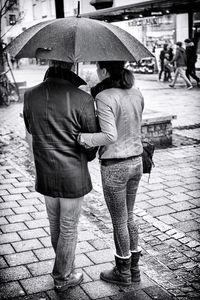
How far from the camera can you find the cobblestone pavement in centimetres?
336

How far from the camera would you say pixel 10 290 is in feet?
10.9

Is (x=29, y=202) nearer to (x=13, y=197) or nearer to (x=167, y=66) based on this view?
(x=13, y=197)

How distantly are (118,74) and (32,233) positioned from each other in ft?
7.01

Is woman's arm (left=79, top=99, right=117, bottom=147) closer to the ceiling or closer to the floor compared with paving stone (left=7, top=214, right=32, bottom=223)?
closer to the ceiling

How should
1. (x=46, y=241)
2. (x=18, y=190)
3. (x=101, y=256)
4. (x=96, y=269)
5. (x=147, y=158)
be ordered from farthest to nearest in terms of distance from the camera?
(x=18, y=190) < (x=46, y=241) < (x=101, y=256) < (x=96, y=269) < (x=147, y=158)

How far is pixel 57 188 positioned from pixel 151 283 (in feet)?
3.86

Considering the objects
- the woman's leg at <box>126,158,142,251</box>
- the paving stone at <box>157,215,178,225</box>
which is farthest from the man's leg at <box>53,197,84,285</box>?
the paving stone at <box>157,215,178,225</box>

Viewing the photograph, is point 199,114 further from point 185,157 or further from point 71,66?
point 71,66

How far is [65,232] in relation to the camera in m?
3.14

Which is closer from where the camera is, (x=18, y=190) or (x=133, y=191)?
(x=133, y=191)

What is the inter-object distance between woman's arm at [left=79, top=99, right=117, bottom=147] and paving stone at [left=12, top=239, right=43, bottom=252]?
5.27 ft

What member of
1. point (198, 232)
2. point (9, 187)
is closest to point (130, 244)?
point (198, 232)

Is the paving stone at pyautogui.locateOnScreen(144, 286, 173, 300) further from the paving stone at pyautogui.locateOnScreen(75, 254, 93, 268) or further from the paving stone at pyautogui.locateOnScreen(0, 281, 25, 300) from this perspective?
the paving stone at pyautogui.locateOnScreen(0, 281, 25, 300)

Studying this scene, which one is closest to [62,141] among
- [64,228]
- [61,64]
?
[61,64]
